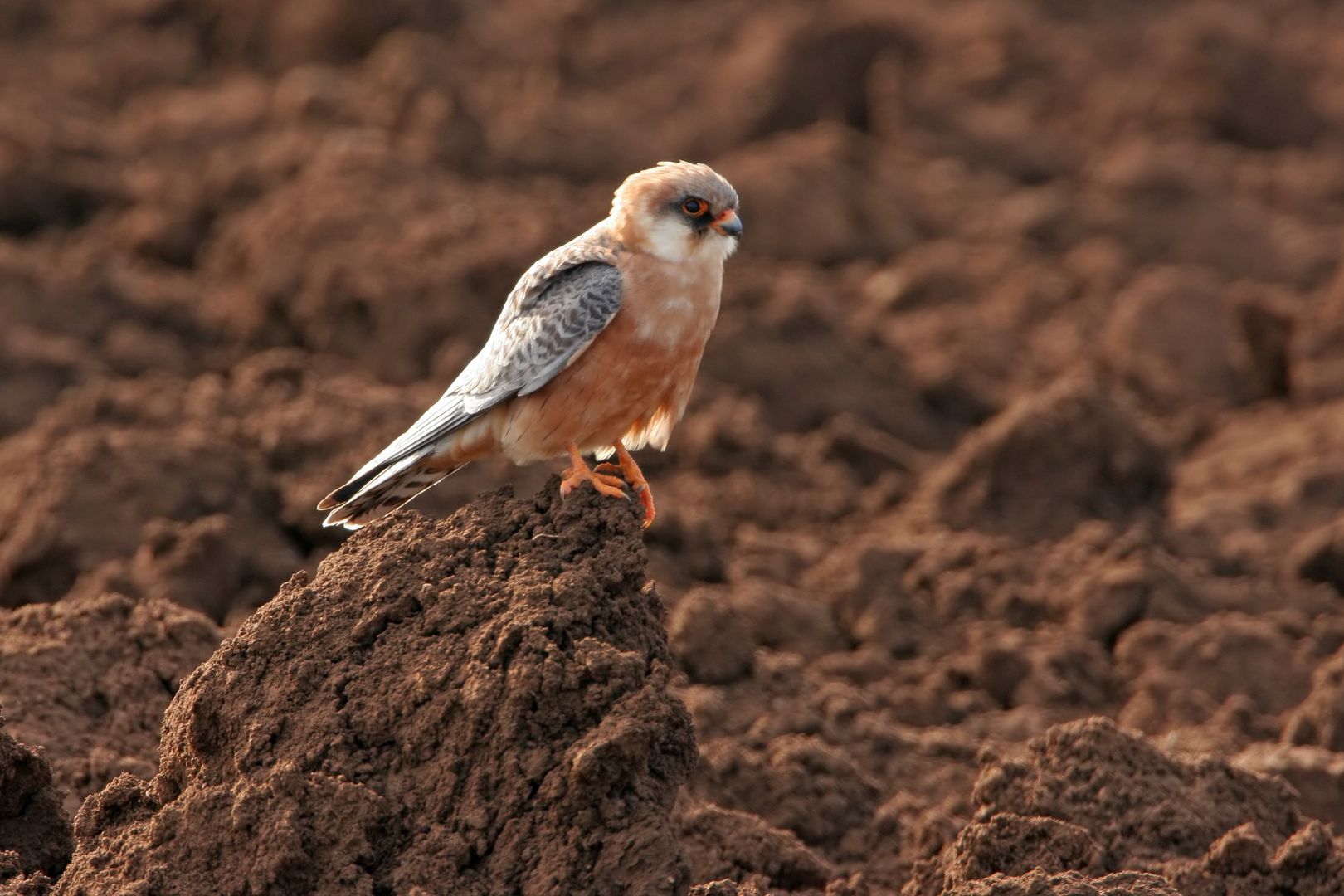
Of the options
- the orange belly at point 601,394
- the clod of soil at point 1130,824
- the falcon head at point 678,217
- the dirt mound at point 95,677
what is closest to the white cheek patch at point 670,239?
the falcon head at point 678,217

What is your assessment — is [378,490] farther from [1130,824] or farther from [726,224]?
[1130,824]

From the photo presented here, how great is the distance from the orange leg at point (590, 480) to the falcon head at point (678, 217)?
0.91m

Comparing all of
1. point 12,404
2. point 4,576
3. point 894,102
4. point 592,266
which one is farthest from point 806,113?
point 592,266

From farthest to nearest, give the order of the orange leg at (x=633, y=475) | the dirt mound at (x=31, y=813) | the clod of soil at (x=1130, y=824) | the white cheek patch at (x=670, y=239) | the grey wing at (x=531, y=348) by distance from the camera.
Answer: the white cheek patch at (x=670, y=239) < the grey wing at (x=531, y=348) < the orange leg at (x=633, y=475) < the clod of soil at (x=1130, y=824) < the dirt mound at (x=31, y=813)

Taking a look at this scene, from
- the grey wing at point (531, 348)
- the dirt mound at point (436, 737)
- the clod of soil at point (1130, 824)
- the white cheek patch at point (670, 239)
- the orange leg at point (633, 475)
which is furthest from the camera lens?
the white cheek patch at point (670, 239)

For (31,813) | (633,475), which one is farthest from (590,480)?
(31,813)

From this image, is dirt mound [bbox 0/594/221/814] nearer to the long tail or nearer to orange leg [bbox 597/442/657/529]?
the long tail

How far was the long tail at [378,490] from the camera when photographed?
7016 mm

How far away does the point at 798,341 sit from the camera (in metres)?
13.5

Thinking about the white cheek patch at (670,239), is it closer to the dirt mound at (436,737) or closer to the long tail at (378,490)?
the long tail at (378,490)

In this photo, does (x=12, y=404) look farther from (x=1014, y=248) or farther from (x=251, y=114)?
(x=1014, y=248)

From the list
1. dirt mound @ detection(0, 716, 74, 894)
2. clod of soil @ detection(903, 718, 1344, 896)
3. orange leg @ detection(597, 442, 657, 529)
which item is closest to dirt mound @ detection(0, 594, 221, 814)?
dirt mound @ detection(0, 716, 74, 894)

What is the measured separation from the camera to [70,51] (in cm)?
1781

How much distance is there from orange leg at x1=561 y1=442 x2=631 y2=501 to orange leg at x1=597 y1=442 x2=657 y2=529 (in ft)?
0.32
